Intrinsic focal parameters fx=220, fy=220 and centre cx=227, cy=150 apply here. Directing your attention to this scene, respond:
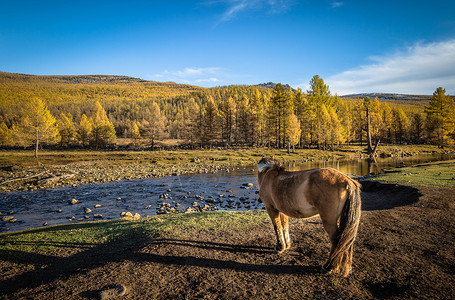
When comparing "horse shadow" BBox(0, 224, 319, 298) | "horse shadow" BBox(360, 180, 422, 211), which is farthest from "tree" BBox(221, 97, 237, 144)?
"horse shadow" BBox(0, 224, 319, 298)

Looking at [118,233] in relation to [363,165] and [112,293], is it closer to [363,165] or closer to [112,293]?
[112,293]

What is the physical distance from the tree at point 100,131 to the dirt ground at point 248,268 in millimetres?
75647

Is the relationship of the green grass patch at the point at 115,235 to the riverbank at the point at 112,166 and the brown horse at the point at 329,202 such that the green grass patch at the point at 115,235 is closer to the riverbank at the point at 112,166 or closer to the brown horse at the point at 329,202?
the brown horse at the point at 329,202

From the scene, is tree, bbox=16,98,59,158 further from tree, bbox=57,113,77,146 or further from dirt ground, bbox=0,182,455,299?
dirt ground, bbox=0,182,455,299

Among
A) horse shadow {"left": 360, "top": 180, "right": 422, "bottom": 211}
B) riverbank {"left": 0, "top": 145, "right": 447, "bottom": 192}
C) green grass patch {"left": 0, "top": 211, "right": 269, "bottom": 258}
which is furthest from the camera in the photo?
riverbank {"left": 0, "top": 145, "right": 447, "bottom": 192}

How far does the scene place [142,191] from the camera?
1994cm

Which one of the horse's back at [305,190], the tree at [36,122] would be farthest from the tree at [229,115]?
the horse's back at [305,190]

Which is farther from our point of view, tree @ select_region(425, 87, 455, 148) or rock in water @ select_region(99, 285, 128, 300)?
tree @ select_region(425, 87, 455, 148)

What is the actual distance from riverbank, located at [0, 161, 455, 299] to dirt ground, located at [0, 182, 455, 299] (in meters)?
0.02

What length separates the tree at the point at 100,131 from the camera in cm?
7225

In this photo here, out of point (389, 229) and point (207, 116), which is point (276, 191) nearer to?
point (389, 229)

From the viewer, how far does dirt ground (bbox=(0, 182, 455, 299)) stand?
410cm

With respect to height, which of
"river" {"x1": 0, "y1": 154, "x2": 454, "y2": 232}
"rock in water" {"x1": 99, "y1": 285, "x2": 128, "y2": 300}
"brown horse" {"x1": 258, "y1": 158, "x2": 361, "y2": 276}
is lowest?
"river" {"x1": 0, "y1": 154, "x2": 454, "y2": 232}

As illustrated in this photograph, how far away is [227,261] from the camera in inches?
207
